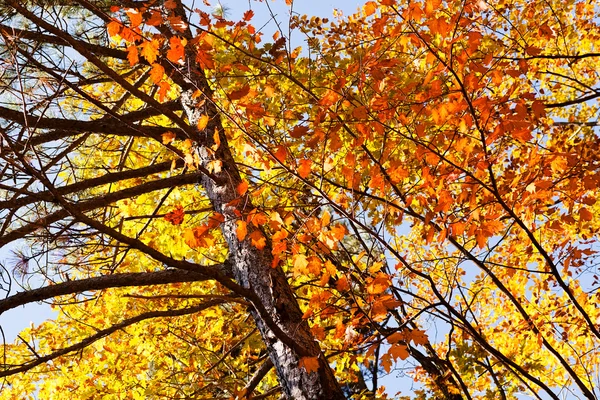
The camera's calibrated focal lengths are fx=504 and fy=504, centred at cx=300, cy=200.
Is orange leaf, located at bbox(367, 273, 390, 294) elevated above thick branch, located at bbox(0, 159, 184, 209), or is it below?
below

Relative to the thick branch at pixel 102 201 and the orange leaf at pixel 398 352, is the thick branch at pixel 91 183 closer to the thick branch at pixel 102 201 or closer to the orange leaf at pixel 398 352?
the thick branch at pixel 102 201

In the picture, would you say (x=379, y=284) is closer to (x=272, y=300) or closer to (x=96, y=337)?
(x=272, y=300)

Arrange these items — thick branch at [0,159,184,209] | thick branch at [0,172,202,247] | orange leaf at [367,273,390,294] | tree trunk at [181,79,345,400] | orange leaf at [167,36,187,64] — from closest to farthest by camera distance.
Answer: orange leaf at [367,273,390,294] → tree trunk at [181,79,345,400] → thick branch at [0,172,202,247] → thick branch at [0,159,184,209] → orange leaf at [167,36,187,64]

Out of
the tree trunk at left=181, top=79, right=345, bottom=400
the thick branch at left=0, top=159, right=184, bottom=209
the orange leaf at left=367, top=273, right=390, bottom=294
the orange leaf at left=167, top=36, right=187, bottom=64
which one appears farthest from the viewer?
the orange leaf at left=167, top=36, right=187, bottom=64

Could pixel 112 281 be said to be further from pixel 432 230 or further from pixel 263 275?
pixel 432 230

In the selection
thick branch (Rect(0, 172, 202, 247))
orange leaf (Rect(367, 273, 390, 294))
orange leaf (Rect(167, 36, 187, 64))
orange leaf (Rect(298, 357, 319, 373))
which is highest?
orange leaf (Rect(167, 36, 187, 64))

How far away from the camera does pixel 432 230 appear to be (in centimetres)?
344

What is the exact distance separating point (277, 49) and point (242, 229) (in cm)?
218

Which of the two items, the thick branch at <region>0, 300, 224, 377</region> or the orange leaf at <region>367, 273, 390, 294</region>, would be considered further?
the thick branch at <region>0, 300, 224, 377</region>

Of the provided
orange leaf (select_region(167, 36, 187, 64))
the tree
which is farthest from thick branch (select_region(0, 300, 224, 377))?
orange leaf (select_region(167, 36, 187, 64))

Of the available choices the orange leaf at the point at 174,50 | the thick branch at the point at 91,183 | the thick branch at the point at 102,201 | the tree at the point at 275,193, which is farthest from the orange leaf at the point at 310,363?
the orange leaf at the point at 174,50

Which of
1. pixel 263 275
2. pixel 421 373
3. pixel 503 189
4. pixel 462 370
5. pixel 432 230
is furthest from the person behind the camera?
pixel 421 373

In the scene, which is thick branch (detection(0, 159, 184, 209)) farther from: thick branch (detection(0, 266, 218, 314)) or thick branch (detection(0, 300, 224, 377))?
thick branch (detection(0, 300, 224, 377))

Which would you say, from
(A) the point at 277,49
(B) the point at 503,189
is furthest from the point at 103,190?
(B) the point at 503,189
